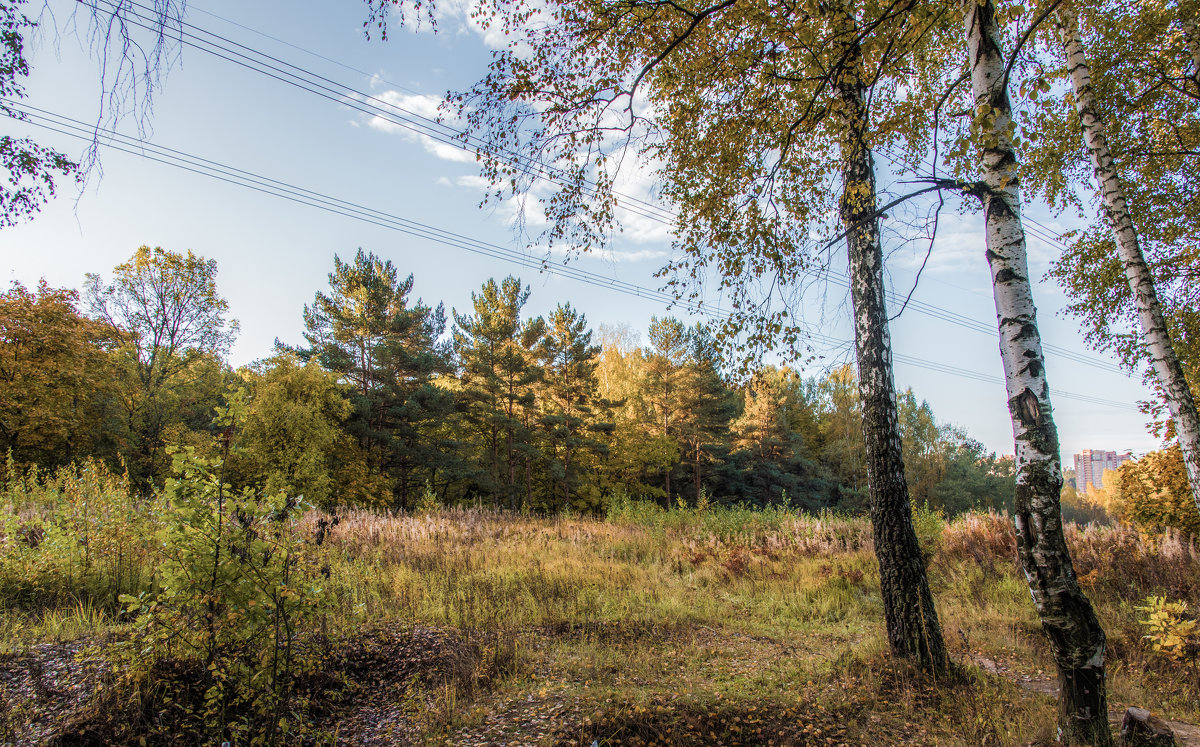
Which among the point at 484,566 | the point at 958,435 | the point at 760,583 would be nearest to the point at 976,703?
the point at 760,583

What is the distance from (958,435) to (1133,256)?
44519 millimetres

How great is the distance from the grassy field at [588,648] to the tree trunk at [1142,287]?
6.81 feet

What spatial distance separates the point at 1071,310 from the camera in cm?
806

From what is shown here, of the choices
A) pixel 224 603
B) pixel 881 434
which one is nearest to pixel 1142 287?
pixel 881 434

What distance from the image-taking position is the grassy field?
2.90 metres

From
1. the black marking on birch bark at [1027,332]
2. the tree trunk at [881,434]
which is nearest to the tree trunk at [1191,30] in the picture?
the tree trunk at [881,434]

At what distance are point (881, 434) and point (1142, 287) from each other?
3.34 m

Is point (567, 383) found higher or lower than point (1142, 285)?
higher

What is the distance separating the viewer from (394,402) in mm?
22094

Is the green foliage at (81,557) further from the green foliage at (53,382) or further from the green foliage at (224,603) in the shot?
the green foliage at (53,382)

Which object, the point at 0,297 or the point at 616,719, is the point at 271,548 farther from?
the point at 0,297

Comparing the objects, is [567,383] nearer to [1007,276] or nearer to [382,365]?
[382,365]

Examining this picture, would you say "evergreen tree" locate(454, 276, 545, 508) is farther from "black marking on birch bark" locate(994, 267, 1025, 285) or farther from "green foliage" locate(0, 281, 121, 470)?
"black marking on birch bark" locate(994, 267, 1025, 285)

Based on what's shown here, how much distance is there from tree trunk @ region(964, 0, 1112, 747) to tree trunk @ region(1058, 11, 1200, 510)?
2896 mm
